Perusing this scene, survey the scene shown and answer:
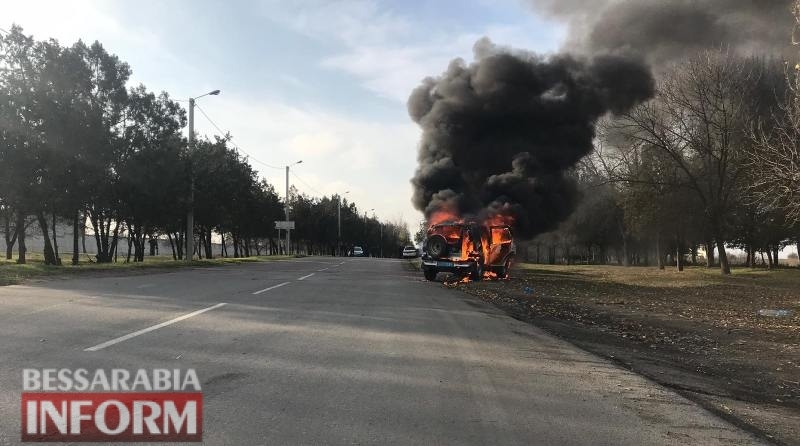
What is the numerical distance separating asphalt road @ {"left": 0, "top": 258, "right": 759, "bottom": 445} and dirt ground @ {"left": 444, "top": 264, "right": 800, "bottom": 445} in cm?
56

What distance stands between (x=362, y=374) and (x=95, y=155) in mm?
24478

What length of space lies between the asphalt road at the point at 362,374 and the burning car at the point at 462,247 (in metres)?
10.2

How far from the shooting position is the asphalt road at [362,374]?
4.34 meters

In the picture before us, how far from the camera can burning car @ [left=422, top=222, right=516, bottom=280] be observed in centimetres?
2135

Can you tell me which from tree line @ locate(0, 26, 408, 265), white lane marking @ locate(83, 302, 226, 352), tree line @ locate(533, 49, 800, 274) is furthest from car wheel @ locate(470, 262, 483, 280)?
tree line @ locate(0, 26, 408, 265)

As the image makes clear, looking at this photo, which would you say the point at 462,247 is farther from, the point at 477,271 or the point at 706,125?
the point at 706,125

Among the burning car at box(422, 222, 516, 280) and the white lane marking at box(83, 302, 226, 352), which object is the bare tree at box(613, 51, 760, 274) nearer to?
the burning car at box(422, 222, 516, 280)

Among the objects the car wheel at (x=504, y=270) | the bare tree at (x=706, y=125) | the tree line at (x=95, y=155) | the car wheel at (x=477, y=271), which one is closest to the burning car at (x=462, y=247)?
the car wheel at (x=477, y=271)

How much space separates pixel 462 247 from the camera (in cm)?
2147

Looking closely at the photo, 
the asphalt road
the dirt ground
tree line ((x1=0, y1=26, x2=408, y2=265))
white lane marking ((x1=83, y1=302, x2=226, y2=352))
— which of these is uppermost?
tree line ((x1=0, y1=26, x2=408, y2=265))

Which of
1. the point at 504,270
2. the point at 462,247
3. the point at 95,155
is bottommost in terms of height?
the point at 504,270

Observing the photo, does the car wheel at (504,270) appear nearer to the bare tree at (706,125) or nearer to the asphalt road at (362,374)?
the bare tree at (706,125)

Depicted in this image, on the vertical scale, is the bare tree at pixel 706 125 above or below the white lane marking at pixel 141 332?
above

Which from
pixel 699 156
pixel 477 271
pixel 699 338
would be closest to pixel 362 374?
pixel 699 338
